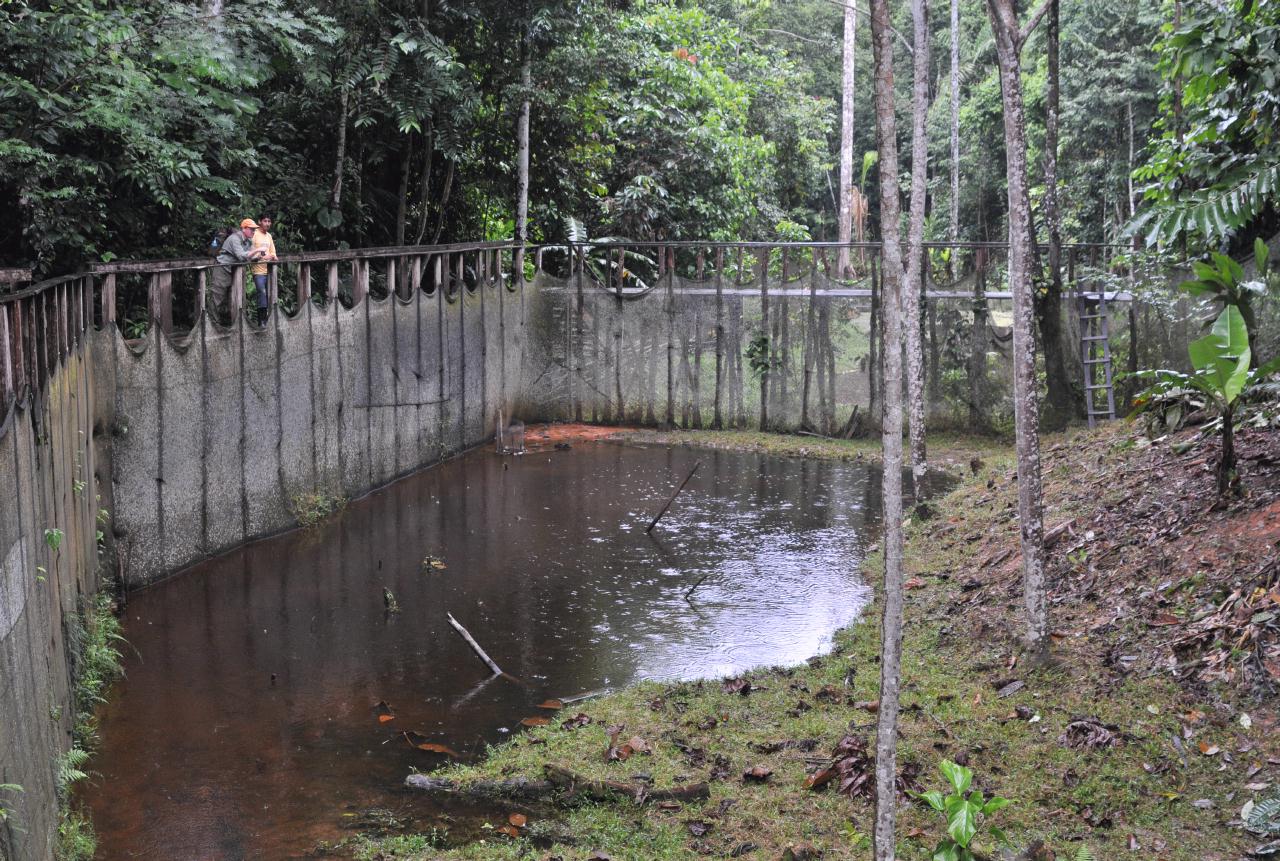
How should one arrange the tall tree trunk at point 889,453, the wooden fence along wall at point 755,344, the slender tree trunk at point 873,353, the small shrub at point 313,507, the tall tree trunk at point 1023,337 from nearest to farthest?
1. the tall tree trunk at point 889,453
2. the tall tree trunk at point 1023,337
3. the small shrub at point 313,507
4. the wooden fence along wall at point 755,344
5. the slender tree trunk at point 873,353

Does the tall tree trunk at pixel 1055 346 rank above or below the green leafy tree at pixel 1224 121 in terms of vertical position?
below

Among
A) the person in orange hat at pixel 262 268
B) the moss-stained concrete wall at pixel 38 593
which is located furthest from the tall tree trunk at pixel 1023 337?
the person in orange hat at pixel 262 268

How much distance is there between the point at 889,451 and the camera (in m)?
4.86

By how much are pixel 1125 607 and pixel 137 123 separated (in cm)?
943

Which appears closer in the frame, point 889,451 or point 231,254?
point 889,451

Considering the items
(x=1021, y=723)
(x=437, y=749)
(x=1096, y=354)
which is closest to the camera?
(x=1021, y=723)

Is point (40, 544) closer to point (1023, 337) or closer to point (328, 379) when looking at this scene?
point (1023, 337)

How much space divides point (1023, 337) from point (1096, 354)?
8898mm

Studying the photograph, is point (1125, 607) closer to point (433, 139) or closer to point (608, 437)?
point (608, 437)

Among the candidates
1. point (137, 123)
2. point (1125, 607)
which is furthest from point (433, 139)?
point (1125, 607)

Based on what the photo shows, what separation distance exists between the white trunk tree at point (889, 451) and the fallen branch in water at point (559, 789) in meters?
1.37

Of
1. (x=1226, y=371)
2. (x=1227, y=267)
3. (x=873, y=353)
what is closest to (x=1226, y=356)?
(x=1226, y=371)

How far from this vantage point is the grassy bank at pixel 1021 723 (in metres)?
5.42

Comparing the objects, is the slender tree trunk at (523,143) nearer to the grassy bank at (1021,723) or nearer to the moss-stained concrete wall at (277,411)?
the moss-stained concrete wall at (277,411)
